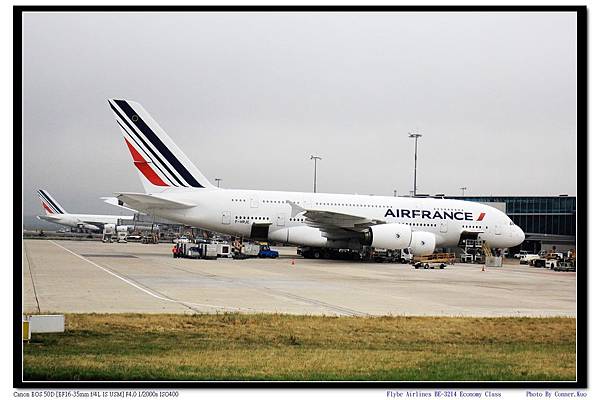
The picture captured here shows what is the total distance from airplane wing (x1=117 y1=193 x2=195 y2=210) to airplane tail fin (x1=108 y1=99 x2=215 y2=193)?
1.23 m

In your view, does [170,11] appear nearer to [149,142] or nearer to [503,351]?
[503,351]

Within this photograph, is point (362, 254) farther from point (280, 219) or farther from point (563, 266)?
point (563, 266)

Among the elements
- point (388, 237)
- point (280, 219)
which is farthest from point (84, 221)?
Answer: point (388, 237)

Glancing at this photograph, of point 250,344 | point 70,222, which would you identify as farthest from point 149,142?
point 70,222

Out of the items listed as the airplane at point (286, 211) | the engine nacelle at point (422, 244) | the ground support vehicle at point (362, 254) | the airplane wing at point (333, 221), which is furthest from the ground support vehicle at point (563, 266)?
the airplane wing at point (333, 221)

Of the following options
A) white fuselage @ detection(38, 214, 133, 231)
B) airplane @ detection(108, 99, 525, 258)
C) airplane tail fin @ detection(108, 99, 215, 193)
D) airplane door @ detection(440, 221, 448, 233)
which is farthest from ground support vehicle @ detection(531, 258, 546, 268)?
white fuselage @ detection(38, 214, 133, 231)

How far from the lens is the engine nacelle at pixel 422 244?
41.0 meters

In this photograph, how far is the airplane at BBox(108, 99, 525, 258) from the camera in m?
40.6

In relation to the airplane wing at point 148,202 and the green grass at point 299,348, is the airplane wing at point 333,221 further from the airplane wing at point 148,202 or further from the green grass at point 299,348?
the green grass at point 299,348

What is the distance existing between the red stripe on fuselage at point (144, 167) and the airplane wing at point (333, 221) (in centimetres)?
758

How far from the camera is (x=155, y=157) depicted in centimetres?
4119

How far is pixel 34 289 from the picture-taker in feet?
64.4

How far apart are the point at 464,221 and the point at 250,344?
112 ft

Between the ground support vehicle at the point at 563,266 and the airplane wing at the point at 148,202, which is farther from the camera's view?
the airplane wing at the point at 148,202
